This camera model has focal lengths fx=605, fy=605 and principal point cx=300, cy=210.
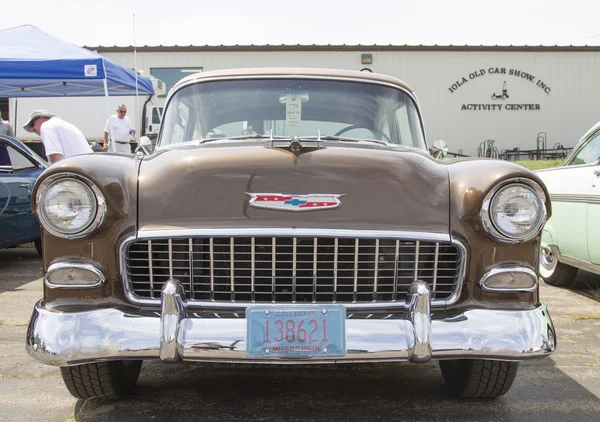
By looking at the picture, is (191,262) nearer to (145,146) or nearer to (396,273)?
(396,273)

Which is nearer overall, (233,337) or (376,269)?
(233,337)

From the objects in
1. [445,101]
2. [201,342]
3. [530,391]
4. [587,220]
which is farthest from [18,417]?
[445,101]

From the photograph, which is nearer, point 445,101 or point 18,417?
point 18,417

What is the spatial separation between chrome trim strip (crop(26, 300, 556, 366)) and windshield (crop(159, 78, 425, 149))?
1.26m

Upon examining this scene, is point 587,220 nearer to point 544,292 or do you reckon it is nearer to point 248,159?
point 544,292

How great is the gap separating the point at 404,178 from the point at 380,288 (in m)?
0.44

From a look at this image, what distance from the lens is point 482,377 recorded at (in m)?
2.61

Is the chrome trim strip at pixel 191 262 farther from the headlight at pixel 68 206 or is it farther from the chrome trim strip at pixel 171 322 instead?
the headlight at pixel 68 206

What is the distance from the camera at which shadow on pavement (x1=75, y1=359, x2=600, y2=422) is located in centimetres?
253

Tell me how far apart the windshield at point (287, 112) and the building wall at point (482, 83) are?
16705 mm

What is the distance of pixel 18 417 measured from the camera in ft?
8.25

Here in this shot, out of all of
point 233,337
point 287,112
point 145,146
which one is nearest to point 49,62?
point 145,146

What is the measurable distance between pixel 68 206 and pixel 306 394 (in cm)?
133

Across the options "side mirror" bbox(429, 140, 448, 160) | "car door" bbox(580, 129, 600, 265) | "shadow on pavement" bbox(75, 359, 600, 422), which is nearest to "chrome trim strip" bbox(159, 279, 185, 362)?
"shadow on pavement" bbox(75, 359, 600, 422)
